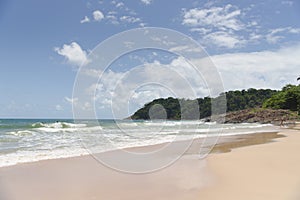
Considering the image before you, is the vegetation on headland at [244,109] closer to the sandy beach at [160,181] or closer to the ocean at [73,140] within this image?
the ocean at [73,140]

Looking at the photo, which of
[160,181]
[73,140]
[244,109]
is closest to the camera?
[160,181]

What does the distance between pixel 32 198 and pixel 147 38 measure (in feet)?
16.9

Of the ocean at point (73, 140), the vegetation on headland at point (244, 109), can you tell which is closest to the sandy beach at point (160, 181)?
the ocean at point (73, 140)

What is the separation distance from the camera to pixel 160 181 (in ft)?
18.5

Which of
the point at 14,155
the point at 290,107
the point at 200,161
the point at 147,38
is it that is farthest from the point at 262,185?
the point at 290,107

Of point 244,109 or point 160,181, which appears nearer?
point 160,181

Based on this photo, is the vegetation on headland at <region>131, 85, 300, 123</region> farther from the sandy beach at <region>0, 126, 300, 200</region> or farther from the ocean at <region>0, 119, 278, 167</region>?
the sandy beach at <region>0, 126, 300, 200</region>

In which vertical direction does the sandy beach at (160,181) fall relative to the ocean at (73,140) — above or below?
below

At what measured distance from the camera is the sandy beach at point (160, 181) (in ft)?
15.4

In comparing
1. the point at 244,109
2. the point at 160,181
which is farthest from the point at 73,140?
the point at 244,109

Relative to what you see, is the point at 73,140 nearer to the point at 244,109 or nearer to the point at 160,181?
the point at 160,181

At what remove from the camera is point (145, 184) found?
17.8ft

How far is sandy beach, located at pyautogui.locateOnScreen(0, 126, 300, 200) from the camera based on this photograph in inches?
185

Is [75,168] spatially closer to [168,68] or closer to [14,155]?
[14,155]
